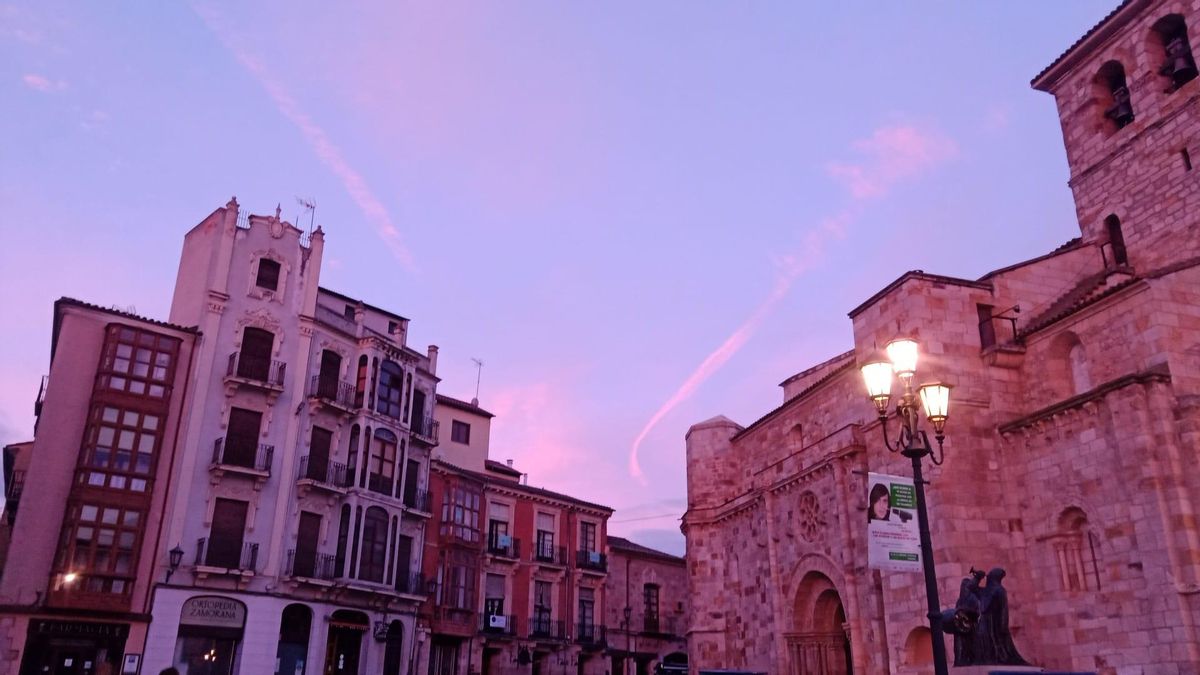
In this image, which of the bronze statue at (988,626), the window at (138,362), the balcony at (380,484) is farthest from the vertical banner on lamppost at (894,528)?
the window at (138,362)

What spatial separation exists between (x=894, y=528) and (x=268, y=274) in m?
27.0

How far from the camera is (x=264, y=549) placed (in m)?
29.8

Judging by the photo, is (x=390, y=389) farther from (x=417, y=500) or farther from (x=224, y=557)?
(x=224, y=557)

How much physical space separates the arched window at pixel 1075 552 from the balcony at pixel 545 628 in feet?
89.6

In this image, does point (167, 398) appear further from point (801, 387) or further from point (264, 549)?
point (801, 387)

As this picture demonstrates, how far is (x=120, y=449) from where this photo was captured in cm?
2789

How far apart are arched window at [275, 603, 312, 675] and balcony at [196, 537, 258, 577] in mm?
2239

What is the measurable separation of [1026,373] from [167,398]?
85.5 ft

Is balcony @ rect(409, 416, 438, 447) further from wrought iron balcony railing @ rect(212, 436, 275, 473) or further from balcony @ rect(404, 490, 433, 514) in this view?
wrought iron balcony railing @ rect(212, 436, 275, 473)

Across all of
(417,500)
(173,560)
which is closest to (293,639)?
(173,560)

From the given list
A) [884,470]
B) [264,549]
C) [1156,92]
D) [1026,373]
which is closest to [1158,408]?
[1026,373]

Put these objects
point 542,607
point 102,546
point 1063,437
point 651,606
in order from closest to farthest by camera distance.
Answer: point 1063,437, point 102,546, point 542,607, point 651,606

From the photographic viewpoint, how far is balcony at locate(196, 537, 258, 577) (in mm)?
28016

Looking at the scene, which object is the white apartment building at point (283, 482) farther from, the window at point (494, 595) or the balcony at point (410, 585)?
the window at point (494, 595)
